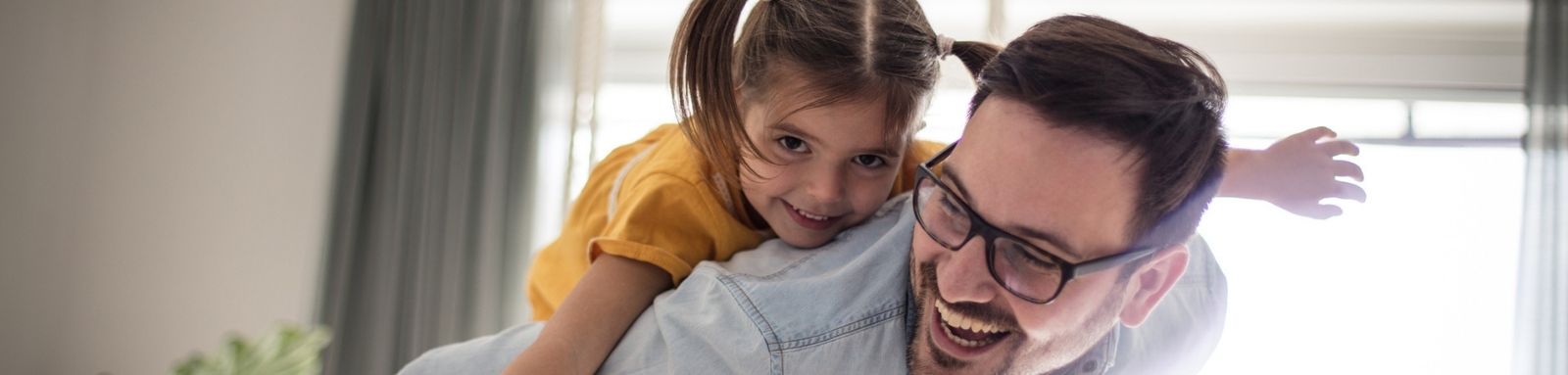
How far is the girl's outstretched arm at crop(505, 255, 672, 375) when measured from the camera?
1062 mm

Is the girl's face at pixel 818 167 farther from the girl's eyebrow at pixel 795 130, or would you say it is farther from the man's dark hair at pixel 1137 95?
the man's dark hair at pixel 1137 95

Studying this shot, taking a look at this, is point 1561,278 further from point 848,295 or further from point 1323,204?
point 848,295

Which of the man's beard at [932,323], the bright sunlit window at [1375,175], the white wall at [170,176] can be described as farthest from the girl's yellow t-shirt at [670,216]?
the white wall at [170,176]

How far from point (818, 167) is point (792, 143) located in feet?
0.17

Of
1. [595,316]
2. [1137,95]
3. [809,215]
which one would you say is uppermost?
[1137,95]

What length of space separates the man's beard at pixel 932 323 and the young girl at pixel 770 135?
0.67ft

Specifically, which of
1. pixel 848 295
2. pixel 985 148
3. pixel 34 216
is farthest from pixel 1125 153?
pixel 34 216

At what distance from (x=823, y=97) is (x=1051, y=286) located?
331 millimetres

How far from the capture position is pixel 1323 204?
1.08m

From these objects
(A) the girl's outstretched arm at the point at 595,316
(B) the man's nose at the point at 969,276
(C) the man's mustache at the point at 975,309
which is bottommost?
(A) the girl's outstretched arm at the point at 595,316

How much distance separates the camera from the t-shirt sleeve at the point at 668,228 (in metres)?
1.15

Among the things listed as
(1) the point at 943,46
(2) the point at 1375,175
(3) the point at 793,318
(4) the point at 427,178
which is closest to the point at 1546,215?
(2) the point at 1375,175

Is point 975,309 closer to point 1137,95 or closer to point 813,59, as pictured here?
point 1137,95

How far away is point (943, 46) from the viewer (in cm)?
118
